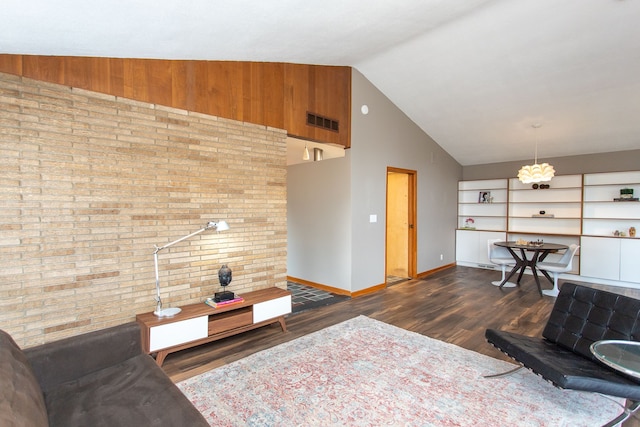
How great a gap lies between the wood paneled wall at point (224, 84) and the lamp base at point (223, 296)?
1945mm

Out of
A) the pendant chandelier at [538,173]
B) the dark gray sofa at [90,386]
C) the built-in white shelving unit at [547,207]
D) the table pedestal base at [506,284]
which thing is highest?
the pendant chandelier at [538,173]

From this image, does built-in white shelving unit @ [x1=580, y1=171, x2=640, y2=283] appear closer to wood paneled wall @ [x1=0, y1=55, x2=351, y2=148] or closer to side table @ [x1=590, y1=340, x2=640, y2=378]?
side table @ [x1=590, y1=340, x2=640, y2=378]

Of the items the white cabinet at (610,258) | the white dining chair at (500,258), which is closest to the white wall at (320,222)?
the white dining chair at (500,258)

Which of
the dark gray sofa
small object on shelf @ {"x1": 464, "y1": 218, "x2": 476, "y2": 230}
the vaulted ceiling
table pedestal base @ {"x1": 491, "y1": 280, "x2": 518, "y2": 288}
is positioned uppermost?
the vaulted ceiling

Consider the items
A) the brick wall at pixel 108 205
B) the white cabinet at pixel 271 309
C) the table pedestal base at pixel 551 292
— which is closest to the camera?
the brick wall at pixel 108 205

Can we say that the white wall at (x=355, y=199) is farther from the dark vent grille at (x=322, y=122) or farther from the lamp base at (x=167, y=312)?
the lamp base at (x=167, y=312)

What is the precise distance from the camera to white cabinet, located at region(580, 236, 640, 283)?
18.1 feet

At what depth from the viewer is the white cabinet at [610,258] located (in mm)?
5523

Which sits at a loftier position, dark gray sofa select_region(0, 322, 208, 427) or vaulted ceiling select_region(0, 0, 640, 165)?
vaulted ceiling select_region(0, 0, 640, 165)

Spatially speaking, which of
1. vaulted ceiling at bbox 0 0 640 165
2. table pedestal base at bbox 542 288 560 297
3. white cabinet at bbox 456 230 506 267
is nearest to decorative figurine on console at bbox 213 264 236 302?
vaulted ceiling at bbox 0 0 640 165

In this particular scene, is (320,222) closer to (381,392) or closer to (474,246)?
(381,392)

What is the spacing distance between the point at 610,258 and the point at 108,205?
25.5ft

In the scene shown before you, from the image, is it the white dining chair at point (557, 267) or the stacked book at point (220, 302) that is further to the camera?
the white dining chair at point (557, 267)

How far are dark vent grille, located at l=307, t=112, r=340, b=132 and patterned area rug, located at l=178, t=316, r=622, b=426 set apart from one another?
9.66ft
